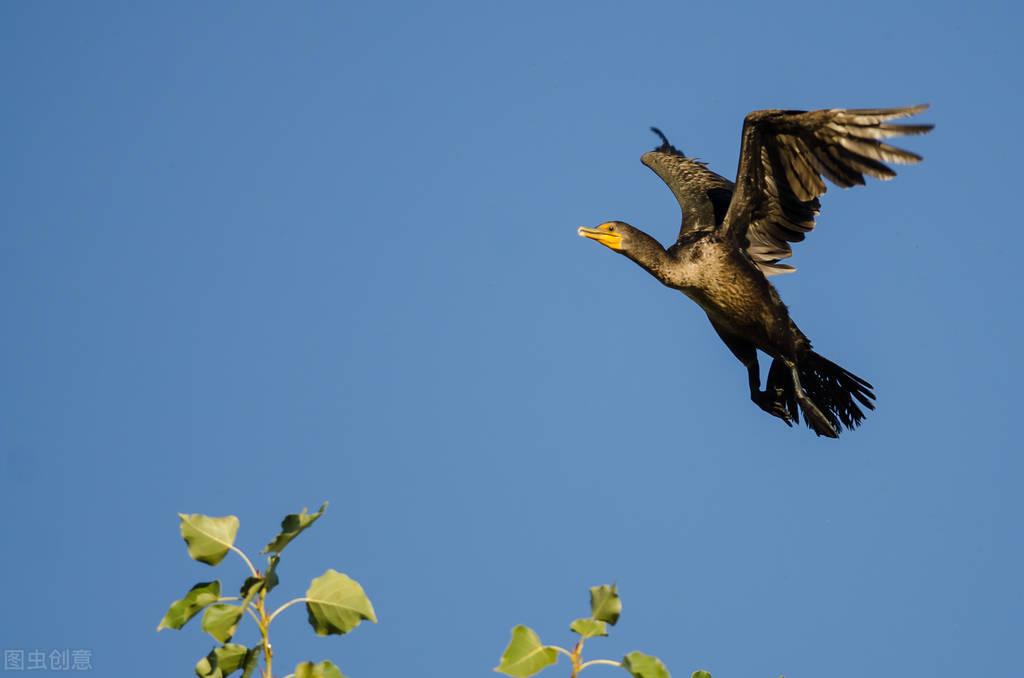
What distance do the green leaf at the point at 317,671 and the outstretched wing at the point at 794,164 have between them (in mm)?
5590

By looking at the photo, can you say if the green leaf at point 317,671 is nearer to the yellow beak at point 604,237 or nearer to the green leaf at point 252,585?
the green leaf at point 252,585

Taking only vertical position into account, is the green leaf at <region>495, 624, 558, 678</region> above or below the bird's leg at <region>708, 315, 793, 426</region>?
below

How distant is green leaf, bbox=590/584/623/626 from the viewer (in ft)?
9.57

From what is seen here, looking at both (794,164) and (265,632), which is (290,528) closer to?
(265,632)

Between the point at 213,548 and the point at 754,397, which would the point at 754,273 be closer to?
the point at 754,397

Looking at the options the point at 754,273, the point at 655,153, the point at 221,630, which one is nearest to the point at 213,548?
the point at 221,630

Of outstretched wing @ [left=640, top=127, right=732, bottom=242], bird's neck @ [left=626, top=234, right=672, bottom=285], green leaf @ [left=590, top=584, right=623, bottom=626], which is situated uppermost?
outstretched wing @ [left=640, top=127, right=732, bottom=242]

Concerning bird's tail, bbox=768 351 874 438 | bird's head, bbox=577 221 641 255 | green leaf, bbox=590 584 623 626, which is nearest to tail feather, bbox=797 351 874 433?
bird's tail, bbox=768 351 874 438

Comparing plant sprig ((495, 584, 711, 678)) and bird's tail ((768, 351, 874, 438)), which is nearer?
plant sprig ((495, 584, 711, 678))

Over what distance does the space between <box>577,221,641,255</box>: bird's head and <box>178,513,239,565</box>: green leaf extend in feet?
22.2

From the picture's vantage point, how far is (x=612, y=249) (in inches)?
381

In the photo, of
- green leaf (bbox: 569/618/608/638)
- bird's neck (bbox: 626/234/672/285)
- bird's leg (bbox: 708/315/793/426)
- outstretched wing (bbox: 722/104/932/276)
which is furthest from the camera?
bird's leg (bbox: 708/315/793/426)

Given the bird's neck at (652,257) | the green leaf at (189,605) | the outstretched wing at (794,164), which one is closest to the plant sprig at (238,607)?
the green leaf at (189,605)

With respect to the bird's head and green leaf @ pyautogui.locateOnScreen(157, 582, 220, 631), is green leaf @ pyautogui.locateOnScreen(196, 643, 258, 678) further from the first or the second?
the bird's head
